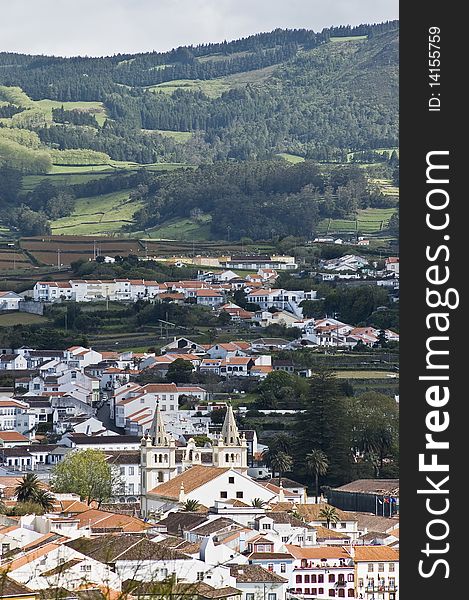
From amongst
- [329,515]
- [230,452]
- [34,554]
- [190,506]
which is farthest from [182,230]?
[34,554]

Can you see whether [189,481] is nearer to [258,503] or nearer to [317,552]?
Answer: [258,503]

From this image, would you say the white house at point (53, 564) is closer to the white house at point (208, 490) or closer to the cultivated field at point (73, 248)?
the white house at point (208, 490)

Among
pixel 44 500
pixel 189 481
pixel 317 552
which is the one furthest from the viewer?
pixel 189 481

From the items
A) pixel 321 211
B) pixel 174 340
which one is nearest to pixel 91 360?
pixel 174 340

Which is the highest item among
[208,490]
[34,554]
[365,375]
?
[34,554]

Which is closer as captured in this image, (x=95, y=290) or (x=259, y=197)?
(x=95, y=290)

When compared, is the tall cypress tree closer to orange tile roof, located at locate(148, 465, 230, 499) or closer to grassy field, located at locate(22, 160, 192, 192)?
orange tile roof, located at locate(148, 465, 230, 499)
